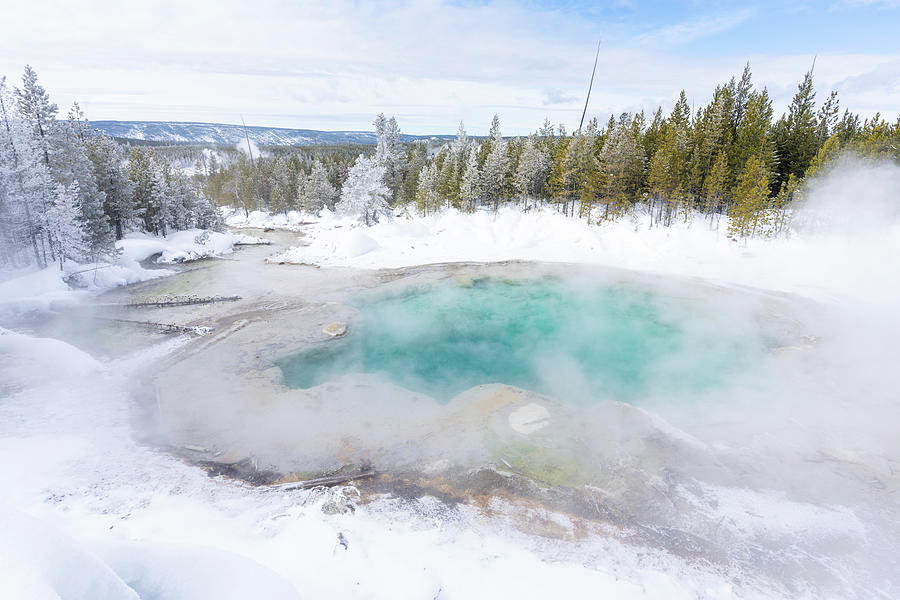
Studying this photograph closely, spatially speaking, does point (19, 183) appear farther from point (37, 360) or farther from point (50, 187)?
point (37, 360)

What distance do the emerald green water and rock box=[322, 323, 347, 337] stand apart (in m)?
0.67

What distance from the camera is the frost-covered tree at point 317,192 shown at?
2603 inches

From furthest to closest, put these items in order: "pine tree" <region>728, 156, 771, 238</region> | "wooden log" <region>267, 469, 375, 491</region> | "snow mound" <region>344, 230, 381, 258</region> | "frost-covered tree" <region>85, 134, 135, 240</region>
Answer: "frost-covered tree" <region>85, 134, 135, 240</region> → "snow mound" <region>344, 230, 381, 258</region> → "pine tree" <region>728, 156, 771, 238</region> → "wooden log" <region>267, 469, 375, 491</region>

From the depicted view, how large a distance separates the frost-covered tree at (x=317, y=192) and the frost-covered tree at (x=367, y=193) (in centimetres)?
2466

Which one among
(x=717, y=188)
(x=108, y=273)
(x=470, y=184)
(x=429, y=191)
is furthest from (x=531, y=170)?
(x=108, y=273)

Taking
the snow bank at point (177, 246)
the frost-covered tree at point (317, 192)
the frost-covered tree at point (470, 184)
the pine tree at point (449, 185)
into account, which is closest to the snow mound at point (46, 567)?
the snow bank at point (177, 246)

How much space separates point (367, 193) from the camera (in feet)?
139

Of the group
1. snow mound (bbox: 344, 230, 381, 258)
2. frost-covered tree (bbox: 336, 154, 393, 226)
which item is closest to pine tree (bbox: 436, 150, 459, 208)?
frost-covered tree (bbox: 336, 154, 393, 226)

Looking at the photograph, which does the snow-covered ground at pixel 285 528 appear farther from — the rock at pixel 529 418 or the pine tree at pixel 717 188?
the pine tree at pixel 717 188

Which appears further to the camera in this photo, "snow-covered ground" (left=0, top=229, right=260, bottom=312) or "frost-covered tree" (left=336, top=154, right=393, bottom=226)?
"frost-covered tree" (left=336, top=154, right=393, bottom=226)

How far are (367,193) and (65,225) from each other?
2417cm

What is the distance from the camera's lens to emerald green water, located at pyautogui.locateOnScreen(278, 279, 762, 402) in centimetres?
1461

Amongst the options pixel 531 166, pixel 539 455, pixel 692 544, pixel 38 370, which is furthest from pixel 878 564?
pixel 531 166

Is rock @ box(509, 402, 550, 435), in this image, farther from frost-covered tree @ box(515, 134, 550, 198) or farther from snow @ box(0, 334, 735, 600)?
frost-covered tree @ box(515, 134, 550, 198)
